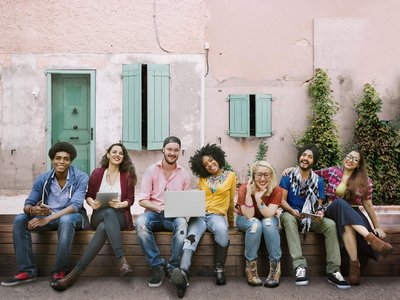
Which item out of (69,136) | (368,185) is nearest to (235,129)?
(69,136)

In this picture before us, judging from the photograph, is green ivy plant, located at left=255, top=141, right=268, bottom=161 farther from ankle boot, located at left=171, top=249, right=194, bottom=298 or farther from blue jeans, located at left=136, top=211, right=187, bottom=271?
ankle boot, located at left=171, top=249, right=194, bottom=298

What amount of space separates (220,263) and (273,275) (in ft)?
1.32

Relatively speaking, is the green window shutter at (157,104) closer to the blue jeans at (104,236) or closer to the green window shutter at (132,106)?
the green window shutter at (132,106)

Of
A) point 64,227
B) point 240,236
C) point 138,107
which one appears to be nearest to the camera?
point 64,227

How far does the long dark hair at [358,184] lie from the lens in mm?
3604

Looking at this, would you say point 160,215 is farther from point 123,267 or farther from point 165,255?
point 123,267

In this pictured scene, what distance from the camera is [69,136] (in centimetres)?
698

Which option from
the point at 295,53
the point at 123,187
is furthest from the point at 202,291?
the point at 295,53

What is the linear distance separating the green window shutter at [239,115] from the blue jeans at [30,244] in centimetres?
414

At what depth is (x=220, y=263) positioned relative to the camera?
3.35m

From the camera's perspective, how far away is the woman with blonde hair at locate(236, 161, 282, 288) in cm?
331

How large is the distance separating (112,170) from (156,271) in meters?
0.94

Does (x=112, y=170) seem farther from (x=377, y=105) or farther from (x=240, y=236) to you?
(x=377, y=105)

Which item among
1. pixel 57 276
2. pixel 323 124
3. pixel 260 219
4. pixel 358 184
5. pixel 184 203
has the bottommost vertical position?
pixel 57 276
